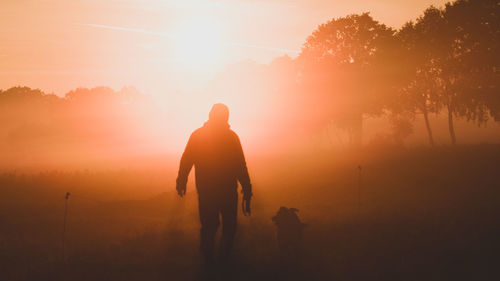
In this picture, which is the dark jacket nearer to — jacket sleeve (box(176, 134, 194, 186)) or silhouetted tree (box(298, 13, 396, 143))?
jacket sleeve (box(176, 134, 194, 186))

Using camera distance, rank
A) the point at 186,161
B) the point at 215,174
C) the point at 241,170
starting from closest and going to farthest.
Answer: the point at 215,174 < the point at 186,161 < the point at 241,170

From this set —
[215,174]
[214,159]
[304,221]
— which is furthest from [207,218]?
[304,221]

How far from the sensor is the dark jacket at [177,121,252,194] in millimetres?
7418

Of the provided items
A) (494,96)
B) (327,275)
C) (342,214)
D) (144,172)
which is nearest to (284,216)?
(327,275)

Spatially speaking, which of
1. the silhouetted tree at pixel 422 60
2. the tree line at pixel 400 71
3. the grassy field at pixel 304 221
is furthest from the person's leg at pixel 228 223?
the silhouetted tree at pixel 422 60

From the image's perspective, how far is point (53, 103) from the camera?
109188 mm

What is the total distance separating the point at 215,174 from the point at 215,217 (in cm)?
83

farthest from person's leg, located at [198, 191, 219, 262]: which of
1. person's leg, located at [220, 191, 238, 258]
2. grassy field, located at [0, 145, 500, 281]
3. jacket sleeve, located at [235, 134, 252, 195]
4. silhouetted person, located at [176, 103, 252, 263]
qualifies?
jacket sleeve, located at [235, 134, 252, 195]

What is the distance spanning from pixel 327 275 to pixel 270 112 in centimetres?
4929

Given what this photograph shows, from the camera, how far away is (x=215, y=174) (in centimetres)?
742

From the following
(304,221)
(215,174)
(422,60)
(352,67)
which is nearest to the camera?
(215,174)

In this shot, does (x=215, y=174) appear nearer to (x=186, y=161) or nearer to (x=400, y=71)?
(x=186, y=161)

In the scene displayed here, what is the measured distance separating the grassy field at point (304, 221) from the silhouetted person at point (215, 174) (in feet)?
2.30

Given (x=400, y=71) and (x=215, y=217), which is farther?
(x=400, y=71)
